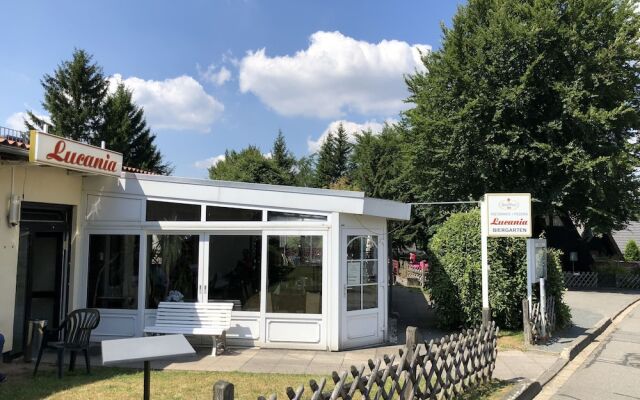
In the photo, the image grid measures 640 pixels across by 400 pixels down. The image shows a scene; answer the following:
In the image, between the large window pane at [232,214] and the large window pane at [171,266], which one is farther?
the large window pane at [171,266]

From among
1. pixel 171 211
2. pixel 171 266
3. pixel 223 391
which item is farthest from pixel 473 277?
pixel 223 391

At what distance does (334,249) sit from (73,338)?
4.65 metres

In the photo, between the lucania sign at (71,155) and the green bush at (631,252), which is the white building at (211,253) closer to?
the lucania sign at (71,155)

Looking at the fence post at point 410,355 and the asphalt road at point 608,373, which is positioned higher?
the fence post at point 410,355

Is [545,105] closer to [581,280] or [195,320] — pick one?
[581,280]

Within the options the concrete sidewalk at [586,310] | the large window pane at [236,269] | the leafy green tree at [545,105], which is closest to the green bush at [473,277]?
the concrete sidewalk at [586,310]

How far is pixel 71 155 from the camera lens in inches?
340

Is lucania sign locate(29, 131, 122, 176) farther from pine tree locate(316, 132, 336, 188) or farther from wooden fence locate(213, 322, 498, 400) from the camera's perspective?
pine tree locate(316, 132, 336, 188)

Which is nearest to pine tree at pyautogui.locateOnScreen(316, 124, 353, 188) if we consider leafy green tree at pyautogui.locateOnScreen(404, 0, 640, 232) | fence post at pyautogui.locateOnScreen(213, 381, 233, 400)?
leafy green tree at pyautogui.locateOnScreen(404, 0, 640, 232)

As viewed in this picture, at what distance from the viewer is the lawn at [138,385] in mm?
6535

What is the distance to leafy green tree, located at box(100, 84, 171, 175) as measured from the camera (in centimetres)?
3634

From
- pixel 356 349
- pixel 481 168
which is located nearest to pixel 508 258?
pixel 356 349

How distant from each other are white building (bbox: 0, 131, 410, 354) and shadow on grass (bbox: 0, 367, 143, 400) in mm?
1868

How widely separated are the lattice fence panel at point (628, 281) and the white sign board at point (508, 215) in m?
22.0
